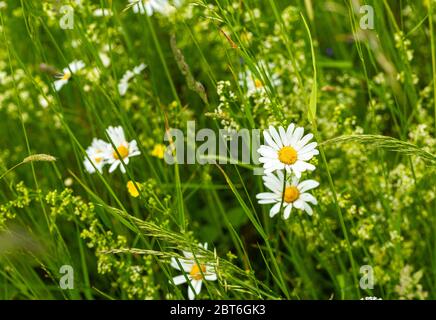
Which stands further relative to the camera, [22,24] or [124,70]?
[22,24]

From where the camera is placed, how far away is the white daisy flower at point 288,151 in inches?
48.5

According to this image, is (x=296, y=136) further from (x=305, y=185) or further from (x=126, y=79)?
(x=126, y=79)

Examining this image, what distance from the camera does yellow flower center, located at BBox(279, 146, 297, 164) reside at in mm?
1251

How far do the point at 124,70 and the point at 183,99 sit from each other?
25 centimetres

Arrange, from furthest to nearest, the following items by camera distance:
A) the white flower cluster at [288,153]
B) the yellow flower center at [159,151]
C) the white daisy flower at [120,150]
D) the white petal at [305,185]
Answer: the yellow flower center at [159,151], the white daisy flower at [120,150], the white petal at [305,185], the white flower cluster at [288,153]

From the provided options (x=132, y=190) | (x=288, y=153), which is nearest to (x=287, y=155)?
(x=288, y=153)

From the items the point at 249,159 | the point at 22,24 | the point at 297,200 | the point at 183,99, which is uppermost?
the point at 22,24

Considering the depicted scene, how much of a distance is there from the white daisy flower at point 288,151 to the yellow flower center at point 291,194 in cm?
16

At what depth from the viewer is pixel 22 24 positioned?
98.0 inches

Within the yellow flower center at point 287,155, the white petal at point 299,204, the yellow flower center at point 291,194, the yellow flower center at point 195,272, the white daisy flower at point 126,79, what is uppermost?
the white daisy flower at point 126,79

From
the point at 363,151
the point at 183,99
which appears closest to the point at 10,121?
the point at 183,99

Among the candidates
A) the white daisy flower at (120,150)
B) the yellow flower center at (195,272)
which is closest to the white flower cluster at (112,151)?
A: the white daisy flower at (120,150)

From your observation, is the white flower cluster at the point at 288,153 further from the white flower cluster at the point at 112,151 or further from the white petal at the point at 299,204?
the white flower cluster at the point at 112,151
